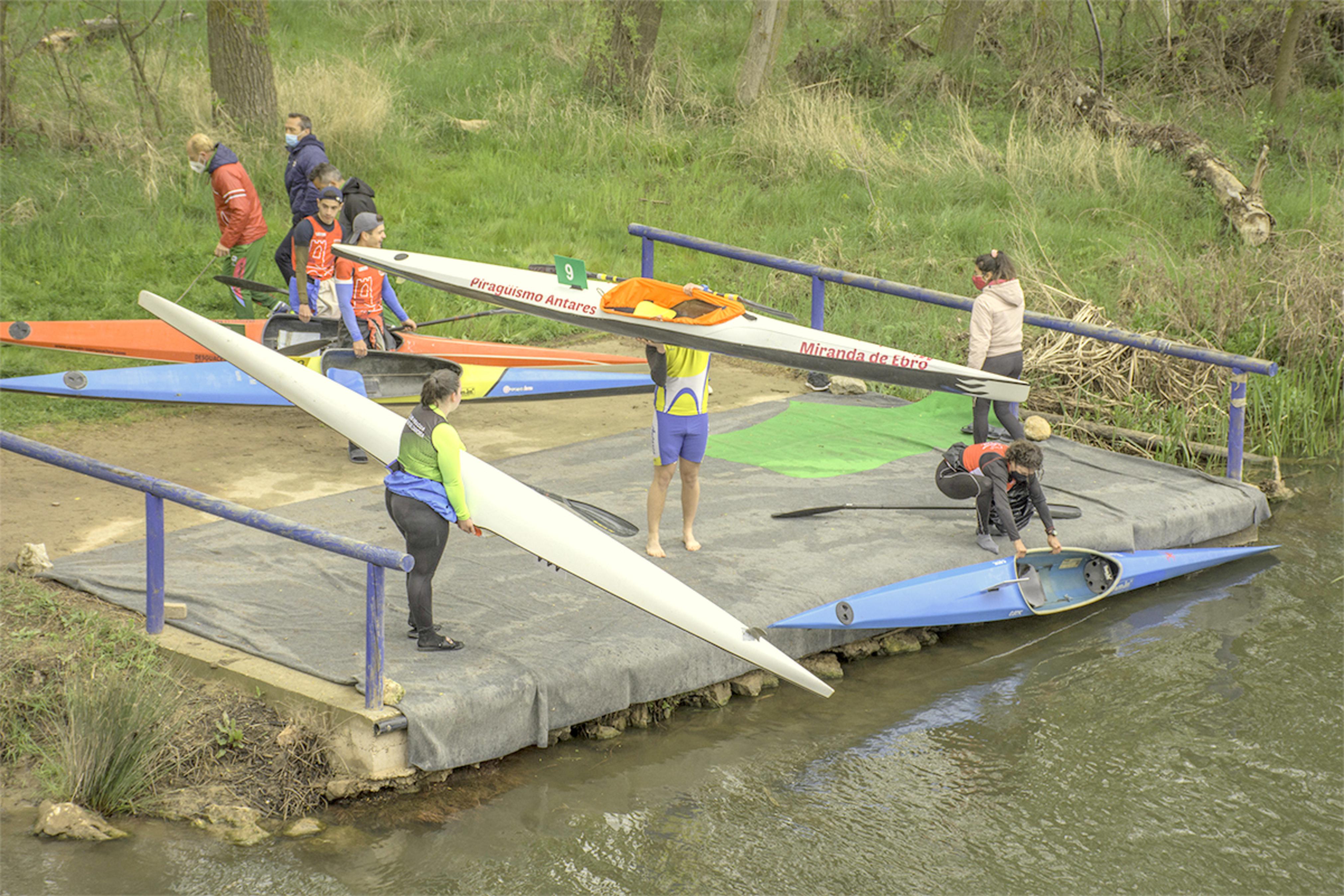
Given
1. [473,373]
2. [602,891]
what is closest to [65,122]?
[473,373]

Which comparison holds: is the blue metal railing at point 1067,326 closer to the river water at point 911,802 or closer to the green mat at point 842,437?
the green mat at point 842,437

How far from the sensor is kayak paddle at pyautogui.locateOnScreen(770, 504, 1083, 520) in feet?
23.3

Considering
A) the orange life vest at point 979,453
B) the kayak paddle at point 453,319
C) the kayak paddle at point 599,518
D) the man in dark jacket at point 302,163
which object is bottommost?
the kayak paddle at point 599,518

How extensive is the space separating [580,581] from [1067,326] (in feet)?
13.7

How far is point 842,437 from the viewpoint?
8734mm

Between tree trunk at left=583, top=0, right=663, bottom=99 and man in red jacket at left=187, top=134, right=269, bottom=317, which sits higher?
tree trunk at left=583, top=0, right=663, bottom=99

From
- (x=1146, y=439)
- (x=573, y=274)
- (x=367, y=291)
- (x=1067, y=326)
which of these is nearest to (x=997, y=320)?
(x=1067, y=326)

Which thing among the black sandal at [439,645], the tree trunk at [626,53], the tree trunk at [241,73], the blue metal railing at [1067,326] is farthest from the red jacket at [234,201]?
the tree trunk at [626,53]

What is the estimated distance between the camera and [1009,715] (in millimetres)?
5816

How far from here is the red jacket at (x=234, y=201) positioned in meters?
9.58

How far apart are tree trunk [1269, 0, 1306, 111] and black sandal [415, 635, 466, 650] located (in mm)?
15778

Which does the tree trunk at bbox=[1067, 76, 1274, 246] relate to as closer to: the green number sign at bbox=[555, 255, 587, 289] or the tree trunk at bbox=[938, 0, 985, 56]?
the tree trunk at bbox=[938, 0, 985, 56]

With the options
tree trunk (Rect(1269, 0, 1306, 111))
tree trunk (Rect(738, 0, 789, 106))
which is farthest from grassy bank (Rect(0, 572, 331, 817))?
tree trunk (Rect(1269, 0, 1306, 111))

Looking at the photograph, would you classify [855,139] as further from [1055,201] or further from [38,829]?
[38,829]
